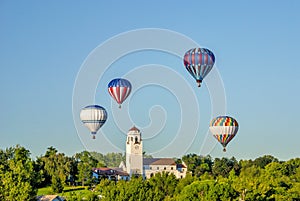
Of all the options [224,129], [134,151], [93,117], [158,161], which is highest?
[134,151]

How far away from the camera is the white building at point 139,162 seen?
81.8 metres

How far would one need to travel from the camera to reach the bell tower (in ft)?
268

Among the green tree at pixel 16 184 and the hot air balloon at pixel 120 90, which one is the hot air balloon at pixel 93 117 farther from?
the green tree at pixel 16 184

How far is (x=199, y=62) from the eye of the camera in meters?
41.8

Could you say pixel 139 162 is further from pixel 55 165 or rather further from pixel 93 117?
pixel 93 117

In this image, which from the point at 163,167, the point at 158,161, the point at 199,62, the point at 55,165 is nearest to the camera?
the point at 199,62

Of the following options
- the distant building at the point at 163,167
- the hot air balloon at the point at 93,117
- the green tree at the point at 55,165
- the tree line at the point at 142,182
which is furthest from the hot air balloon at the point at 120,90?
the distant building at the point at 163,167

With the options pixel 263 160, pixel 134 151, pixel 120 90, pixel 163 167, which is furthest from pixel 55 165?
pixel 263 160

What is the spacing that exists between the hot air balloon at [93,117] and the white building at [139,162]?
3367 centimetres

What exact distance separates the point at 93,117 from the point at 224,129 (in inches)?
392

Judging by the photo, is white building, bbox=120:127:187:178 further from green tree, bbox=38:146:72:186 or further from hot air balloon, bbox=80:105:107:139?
hot air balloon, bbox=80:105:107:139

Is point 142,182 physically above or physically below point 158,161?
below

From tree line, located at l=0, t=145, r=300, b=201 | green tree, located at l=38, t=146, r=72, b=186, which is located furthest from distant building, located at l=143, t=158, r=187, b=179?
green tree, located at l=38, t=146, r=72, b=186

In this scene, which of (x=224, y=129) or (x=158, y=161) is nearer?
(x=224, y=129)
